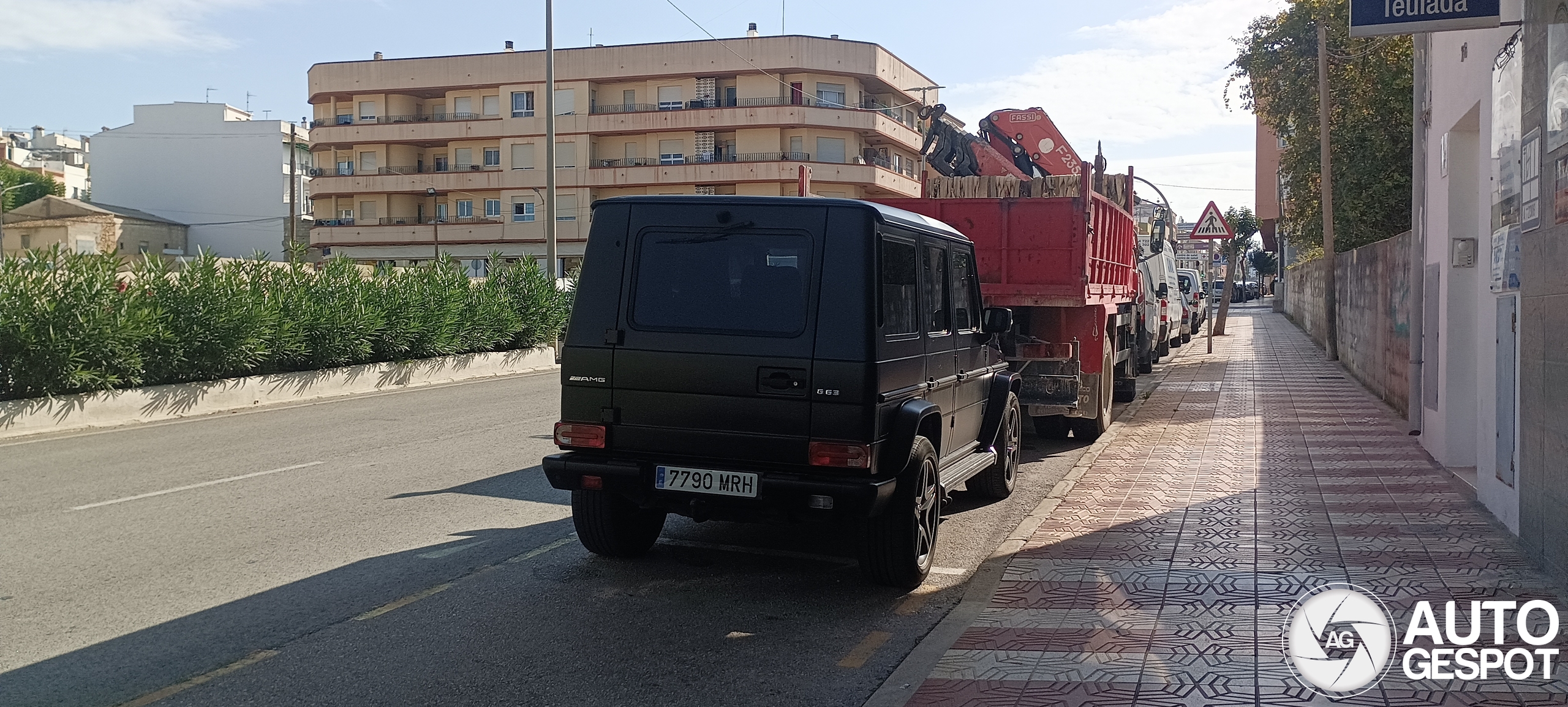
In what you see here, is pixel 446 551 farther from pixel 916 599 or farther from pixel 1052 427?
pixel 1052 427

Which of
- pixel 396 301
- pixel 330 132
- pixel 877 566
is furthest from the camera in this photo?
pixel 330 132

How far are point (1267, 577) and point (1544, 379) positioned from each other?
74.8 inches

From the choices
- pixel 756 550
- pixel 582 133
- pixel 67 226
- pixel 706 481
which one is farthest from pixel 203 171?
→ pixel 706 481

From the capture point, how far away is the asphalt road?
4719 mm

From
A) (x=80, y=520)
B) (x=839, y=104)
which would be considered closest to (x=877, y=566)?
(x=80, y=520)

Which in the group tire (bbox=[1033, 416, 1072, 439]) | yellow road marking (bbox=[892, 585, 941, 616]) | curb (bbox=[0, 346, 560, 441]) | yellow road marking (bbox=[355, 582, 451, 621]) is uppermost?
curb (bbox=[0, 346, 560, 441])

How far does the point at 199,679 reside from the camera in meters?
4.71

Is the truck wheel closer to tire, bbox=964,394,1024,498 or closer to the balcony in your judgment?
tire, bbox=964,394,1024,498

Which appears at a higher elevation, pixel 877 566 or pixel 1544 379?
pixel 1544 379

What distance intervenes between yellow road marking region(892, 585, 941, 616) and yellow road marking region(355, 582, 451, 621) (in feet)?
7.69

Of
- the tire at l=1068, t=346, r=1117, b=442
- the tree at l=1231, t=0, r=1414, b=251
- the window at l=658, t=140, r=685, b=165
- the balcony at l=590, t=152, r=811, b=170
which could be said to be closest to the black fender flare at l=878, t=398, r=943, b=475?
the tire at l=1068, t=346, r=1117, b=442

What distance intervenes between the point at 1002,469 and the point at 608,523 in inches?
137

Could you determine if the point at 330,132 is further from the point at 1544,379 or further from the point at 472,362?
the point at 1544,379

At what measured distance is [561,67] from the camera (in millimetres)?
60344
